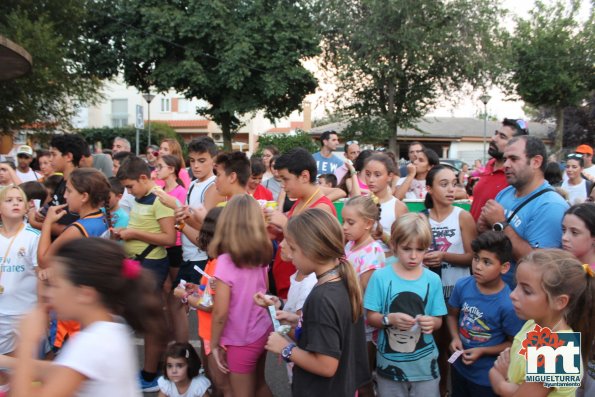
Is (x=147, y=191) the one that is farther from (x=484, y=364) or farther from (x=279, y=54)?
(x=279, y=54)

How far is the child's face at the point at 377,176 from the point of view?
5070 millimetres

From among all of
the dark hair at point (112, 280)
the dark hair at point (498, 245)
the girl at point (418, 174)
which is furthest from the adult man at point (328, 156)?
the dark hair at point (112, 280)

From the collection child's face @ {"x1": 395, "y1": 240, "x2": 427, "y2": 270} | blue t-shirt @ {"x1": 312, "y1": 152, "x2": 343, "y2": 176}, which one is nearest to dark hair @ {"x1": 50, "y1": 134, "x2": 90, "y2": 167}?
child's face @ {"x1": 395, "y1": 240, "x2": 427, "y2": 270}

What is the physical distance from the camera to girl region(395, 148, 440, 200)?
22.9ft

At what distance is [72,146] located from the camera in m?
5.82

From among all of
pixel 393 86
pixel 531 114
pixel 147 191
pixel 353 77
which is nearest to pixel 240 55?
pixel 353 77

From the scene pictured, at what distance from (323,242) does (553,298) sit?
1129mm

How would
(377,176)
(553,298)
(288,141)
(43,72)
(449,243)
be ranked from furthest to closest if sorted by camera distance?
1. (288,141)
2. (43,72)
3. (377,176)
4. (449,243)
5. (553,298)

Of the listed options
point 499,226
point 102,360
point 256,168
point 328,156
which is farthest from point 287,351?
point 328,156

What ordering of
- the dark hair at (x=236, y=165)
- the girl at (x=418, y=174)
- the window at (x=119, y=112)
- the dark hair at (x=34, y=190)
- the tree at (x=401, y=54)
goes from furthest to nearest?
the window at (x=119, y=112)
the tree at (x=401, y=54)
the girl at (x=418, y=174)
the dark hair at (x=34, y=190)
the dark hair at (x=236, y=165)

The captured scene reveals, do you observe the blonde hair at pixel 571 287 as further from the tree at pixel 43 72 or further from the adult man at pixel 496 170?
the tree at pixel 43 72

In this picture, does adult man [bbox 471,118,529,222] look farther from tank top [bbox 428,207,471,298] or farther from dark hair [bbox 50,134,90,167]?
dark hair [bbox 50,134,90,167]

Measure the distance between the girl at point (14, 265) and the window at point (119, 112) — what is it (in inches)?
2139

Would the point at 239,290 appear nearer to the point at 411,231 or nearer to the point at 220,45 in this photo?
the point at 411,231
